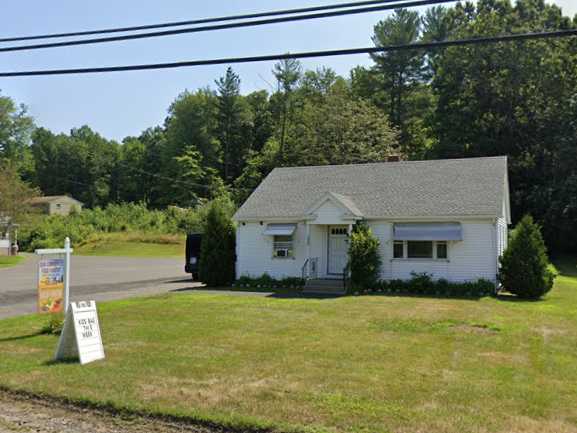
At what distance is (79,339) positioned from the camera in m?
8.96

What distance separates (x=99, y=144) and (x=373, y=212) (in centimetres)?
8809

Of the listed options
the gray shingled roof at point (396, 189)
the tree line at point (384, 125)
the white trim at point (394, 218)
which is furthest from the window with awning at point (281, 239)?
the tree line at point (384, 125)

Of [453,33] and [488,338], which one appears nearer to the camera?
[488,338]

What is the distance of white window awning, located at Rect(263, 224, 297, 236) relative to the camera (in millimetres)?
21837

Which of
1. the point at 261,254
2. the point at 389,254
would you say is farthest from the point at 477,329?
the point at 261,254

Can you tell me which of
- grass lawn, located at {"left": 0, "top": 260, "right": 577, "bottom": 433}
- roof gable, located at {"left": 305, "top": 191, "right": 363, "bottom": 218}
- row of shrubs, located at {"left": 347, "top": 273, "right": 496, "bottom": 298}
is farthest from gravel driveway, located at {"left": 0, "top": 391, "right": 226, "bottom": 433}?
roof gable, located at {"left": 305, "top": 191, "right": 363, "bottom": 218}

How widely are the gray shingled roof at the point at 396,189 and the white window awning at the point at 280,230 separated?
1.35ft

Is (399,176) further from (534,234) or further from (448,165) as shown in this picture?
(534,234)

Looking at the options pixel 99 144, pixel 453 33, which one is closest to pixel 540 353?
pixel 453 33

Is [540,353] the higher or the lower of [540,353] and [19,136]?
the lower

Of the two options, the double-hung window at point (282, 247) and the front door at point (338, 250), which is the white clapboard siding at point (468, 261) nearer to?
the front door at point (338, 250)

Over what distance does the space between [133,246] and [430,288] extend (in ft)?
130

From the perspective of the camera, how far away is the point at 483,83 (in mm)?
42625

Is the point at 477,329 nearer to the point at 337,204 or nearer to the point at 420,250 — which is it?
the point at 420,250
